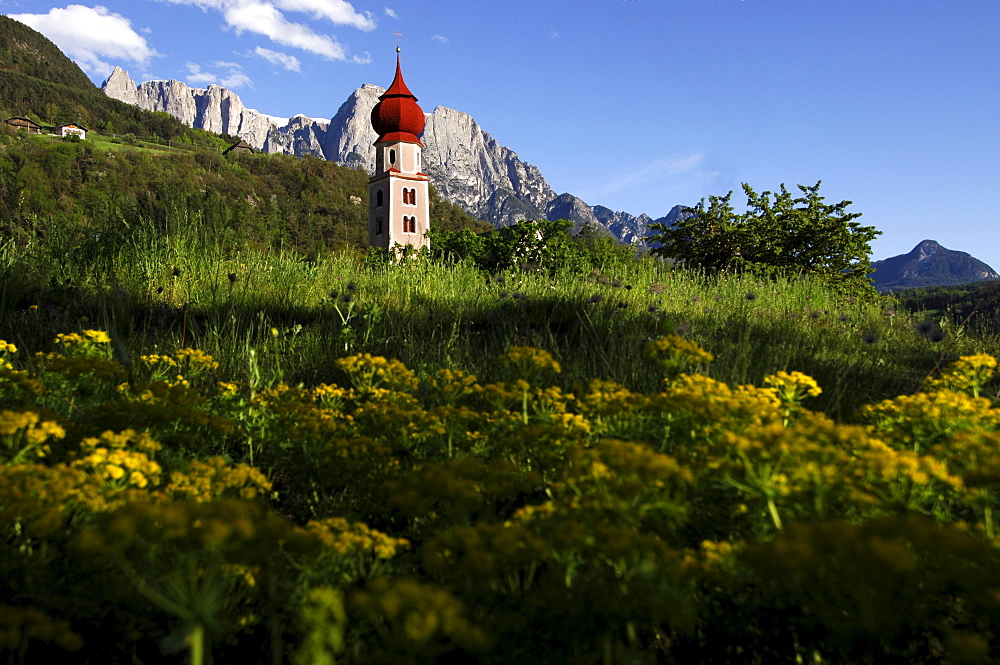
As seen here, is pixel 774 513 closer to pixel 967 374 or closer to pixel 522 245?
pixel 967 374

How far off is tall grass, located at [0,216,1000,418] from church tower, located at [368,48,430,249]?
35723 mm

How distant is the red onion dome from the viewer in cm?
4184

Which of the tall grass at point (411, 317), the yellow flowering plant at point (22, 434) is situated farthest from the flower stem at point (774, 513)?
the tall grass at point (411, 317)

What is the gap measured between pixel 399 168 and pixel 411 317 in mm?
39949

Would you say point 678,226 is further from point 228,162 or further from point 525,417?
point 228,162

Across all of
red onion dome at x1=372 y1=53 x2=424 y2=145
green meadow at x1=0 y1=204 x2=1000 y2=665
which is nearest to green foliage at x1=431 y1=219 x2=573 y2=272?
green meadow at x1=0 y1=204 x2=1000 y2=665

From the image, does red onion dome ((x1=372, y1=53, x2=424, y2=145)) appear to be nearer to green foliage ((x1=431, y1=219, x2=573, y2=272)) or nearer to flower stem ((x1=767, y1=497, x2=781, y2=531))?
green foliage ((x1=431, y1=219, x2=573, y2=272))

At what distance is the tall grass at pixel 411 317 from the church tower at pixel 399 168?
35.7m

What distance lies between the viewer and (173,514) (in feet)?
3.08

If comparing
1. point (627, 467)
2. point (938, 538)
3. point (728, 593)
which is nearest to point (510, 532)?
point (627, 467)

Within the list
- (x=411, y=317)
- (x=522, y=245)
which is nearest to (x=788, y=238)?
(x=522, y=245)

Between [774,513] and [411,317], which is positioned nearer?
[774,513]

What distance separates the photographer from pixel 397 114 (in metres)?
42.3

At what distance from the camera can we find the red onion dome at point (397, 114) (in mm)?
41844
